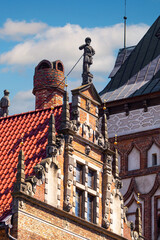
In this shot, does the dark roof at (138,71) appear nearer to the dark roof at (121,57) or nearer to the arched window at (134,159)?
the dark roof at (121,57)

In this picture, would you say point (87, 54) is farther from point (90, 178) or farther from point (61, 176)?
point (61, 176)

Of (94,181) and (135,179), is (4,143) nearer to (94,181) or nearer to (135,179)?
(94,181)

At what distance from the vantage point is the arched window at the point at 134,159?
42.0 meters

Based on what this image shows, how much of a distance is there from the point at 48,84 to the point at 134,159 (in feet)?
23.0

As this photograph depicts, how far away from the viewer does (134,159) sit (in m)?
42.2

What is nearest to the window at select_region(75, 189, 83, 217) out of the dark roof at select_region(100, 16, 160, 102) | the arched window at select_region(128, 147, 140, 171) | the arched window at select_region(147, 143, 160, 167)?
the arched window at select_region(147, 143, 160, 167)

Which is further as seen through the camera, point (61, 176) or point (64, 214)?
Result: point (61, 176)

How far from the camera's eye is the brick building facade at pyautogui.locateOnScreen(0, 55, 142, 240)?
29.4m

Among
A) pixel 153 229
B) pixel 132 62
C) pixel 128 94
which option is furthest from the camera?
pixel 132 62

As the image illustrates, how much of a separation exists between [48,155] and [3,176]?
159 cm

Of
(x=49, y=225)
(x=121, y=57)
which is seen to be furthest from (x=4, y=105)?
(x=121, y=57)

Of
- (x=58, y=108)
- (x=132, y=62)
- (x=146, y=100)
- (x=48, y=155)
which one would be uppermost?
(x=132, y=62)

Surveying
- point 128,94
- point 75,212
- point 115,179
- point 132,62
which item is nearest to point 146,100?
point 128,94

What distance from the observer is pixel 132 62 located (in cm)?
4706
